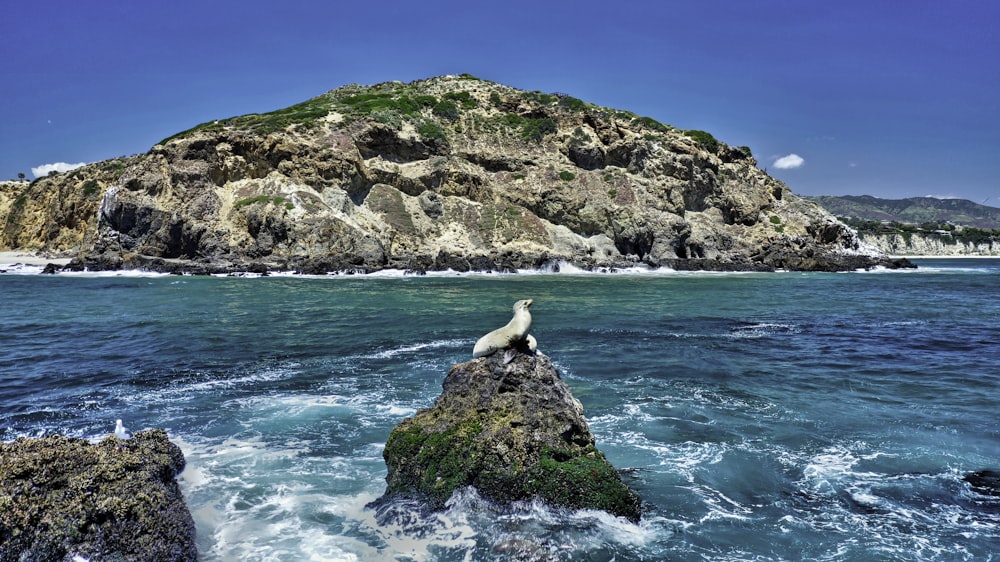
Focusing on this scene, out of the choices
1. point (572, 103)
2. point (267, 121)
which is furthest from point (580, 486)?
point (572, 103)

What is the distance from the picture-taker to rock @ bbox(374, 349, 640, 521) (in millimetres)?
6668

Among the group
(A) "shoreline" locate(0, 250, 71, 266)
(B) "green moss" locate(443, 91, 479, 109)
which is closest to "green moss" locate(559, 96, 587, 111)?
(B) "green moss" locate(443, 91, 479, 109)

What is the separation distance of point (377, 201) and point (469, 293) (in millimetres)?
37550

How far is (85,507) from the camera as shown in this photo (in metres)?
5.30

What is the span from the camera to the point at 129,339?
19.6 meters

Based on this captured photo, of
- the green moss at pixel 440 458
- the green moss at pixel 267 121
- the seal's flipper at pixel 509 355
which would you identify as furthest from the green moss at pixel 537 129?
the green moss at pixel 440 458

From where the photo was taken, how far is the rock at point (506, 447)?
21.9 ft

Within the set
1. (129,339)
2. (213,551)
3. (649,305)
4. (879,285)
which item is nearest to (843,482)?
(213,551)

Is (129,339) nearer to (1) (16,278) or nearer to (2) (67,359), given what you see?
(2) (67,359)

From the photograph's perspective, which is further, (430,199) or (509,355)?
(430,199)

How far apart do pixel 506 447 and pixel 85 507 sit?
4089 millimetres

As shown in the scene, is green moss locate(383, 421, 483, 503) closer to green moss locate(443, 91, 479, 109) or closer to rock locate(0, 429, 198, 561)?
rock locate(0, 429, 198, 561)

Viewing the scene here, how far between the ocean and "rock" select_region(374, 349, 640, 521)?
9.4 inches

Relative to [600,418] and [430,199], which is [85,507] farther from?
[430,199]
